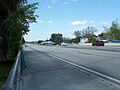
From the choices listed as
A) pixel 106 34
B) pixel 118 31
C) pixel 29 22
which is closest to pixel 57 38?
pixel 106 34

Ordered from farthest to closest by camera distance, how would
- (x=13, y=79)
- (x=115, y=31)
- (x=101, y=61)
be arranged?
(x=115, y=31), (x=101, y=61), (x=13, y=79)

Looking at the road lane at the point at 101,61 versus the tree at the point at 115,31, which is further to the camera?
the tree at the point at 115,31

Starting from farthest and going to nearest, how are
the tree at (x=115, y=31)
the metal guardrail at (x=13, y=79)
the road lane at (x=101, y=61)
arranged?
the tree at (x=115, y=31) → the road lane at (x=101, y=61) → the metal guardrail at (x=13, y=79)

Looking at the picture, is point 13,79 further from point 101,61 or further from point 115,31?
point 115,31

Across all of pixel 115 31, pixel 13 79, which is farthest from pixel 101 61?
pixel 115 31

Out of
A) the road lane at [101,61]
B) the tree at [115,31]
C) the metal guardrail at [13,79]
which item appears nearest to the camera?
the metal guardrail at [13,79]

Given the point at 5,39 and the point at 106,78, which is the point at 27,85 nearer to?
the point at 106,78

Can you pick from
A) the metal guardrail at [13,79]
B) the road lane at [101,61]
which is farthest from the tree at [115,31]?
the metal guardrail at [13,79]

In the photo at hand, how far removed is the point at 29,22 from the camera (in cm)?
5066

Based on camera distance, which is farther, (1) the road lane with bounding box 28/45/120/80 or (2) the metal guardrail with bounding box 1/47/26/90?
(1) the road lane with bounding box 28/45/120/80

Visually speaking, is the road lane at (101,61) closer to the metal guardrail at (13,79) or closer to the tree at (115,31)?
the metal guardrail at (13,79)

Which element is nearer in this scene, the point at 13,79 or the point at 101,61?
the point at 13,79

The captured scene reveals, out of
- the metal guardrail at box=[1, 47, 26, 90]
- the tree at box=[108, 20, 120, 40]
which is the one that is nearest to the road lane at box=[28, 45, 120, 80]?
the metal guardrail at box=[1, 47, 26, 90]

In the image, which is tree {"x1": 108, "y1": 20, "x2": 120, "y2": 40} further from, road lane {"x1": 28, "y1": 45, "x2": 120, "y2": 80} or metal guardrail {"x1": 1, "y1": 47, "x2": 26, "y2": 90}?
metal guardrail {"x1": 1, "y1": 47, "x2": 26, "y2": 90}
